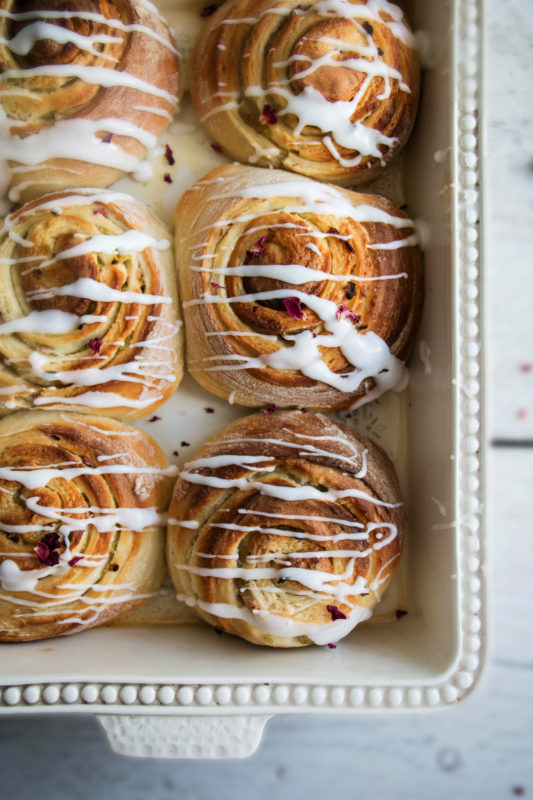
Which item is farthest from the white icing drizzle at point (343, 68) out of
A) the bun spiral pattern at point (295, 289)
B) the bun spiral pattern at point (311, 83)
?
the bun spiral pattern at point (295, 289)

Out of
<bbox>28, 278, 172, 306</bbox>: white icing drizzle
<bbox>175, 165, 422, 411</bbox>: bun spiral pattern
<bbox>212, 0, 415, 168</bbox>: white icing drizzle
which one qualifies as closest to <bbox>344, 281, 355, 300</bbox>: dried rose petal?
<bbox>175, 165, 422, 411</bbox>: bun spiral pattern

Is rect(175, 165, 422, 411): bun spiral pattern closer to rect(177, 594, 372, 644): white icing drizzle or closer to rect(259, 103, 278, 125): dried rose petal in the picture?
rect(259, 103, 278, 125): dried rose petal

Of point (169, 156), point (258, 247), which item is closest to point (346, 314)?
point (258, 247)

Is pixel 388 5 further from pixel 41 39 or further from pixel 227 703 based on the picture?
pixel 227 703

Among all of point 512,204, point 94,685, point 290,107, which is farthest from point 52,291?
point 512,204

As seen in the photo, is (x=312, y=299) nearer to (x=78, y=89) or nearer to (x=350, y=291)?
(x=350, y=291)

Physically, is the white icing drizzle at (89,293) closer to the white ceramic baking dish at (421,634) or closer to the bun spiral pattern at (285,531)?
the bun spiral pattern at (285,531)
